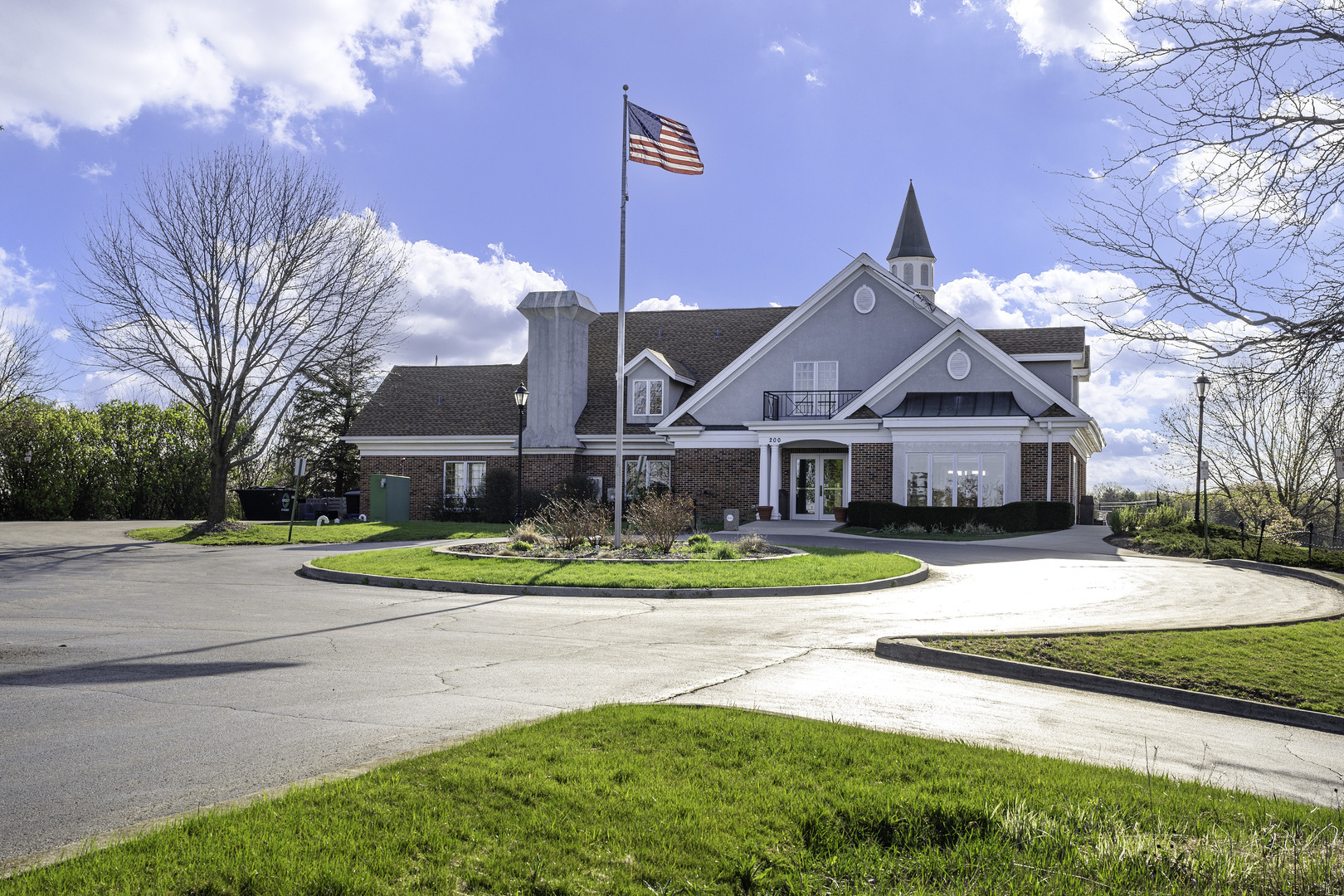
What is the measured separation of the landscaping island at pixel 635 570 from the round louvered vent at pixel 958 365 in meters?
12.6

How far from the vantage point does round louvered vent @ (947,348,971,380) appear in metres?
29.4

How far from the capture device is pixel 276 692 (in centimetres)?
703

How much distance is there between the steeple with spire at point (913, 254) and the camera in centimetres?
3859

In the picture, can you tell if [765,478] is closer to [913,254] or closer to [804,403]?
[804,403]

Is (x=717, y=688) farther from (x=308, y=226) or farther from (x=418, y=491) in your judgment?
(x=418, y=491)

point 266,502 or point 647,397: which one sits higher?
point 647,397

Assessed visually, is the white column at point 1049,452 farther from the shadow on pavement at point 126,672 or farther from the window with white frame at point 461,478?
the shadow on pavement at point 126,672

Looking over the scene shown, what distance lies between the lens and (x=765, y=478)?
102 ft

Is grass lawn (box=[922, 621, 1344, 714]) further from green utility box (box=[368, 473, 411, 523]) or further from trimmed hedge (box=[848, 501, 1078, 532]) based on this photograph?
green utility box (box=[368, 473, 411, 523])

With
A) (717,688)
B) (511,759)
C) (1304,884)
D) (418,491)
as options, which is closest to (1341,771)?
(1304,884)

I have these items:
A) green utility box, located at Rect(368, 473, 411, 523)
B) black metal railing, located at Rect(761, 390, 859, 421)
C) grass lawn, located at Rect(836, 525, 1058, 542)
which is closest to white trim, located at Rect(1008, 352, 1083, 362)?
black metal railing, located at Rect(761, 390, 859, 421)

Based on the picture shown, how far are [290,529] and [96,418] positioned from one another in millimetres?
17386

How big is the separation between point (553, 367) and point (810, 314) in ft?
31.0

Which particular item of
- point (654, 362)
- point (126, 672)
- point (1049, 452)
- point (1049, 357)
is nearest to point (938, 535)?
point (1049, 452)
